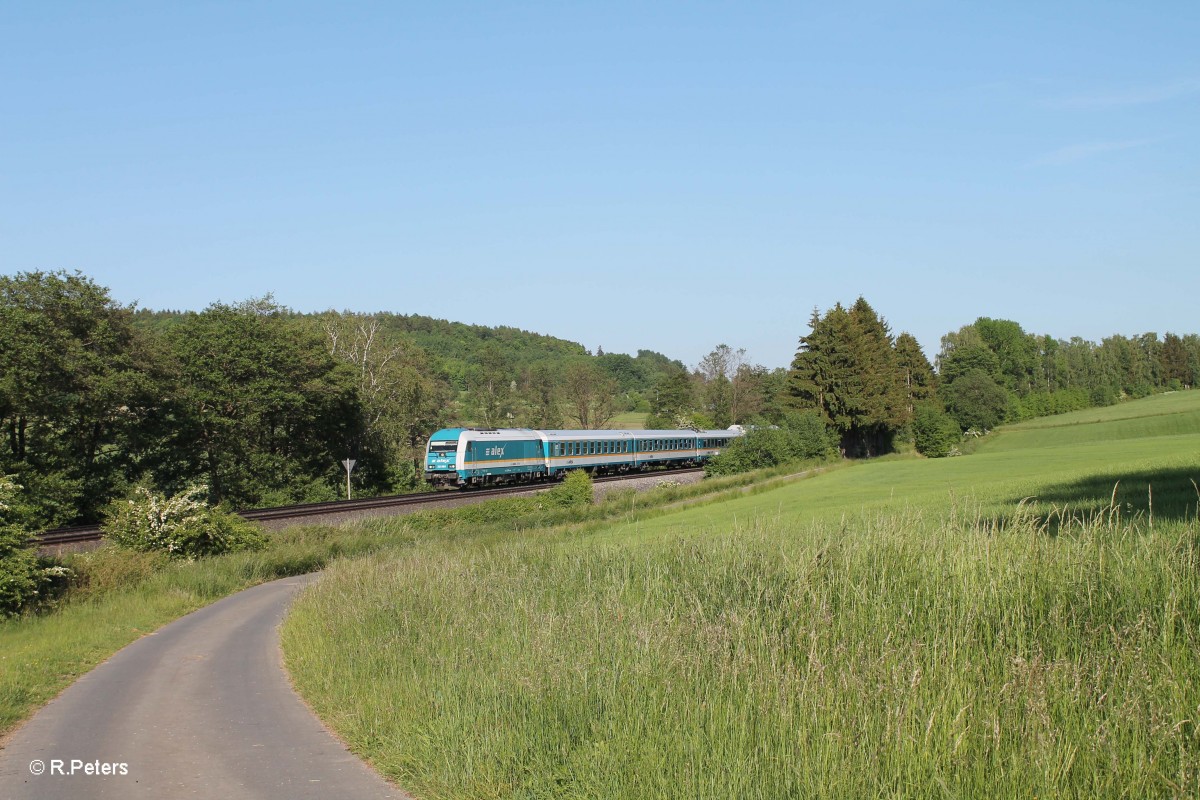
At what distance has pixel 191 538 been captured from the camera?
26438 mm

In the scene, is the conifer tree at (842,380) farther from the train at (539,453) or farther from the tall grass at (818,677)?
the tall grass at (818,677)

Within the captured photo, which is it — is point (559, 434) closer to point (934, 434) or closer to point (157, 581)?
point (157, 581)

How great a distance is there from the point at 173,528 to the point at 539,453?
92.1ft

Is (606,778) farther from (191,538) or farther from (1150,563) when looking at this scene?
(191,538)

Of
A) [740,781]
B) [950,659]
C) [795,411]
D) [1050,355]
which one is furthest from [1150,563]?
[1050,355]

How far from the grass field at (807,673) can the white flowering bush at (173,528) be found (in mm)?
16538

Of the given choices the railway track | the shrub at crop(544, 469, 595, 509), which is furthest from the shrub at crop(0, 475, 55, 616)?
the shrub at crop(544, 469, 595, 509)

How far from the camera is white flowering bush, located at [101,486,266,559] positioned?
83.6ft

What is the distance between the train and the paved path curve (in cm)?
3450

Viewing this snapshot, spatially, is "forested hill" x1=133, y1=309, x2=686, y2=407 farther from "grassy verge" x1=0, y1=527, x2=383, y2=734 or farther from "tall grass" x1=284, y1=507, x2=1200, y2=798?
"tall grass" x1=284, y1=507, x2=1200, y2=798

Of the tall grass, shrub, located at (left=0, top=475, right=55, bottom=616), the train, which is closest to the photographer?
the tall grass

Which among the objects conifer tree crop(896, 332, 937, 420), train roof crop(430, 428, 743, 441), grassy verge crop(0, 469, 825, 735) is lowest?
grassy verge crop(0, 469, 825, 735)

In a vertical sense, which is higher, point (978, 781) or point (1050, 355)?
point (1050, 355)

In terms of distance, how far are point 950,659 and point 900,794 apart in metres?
1.48
